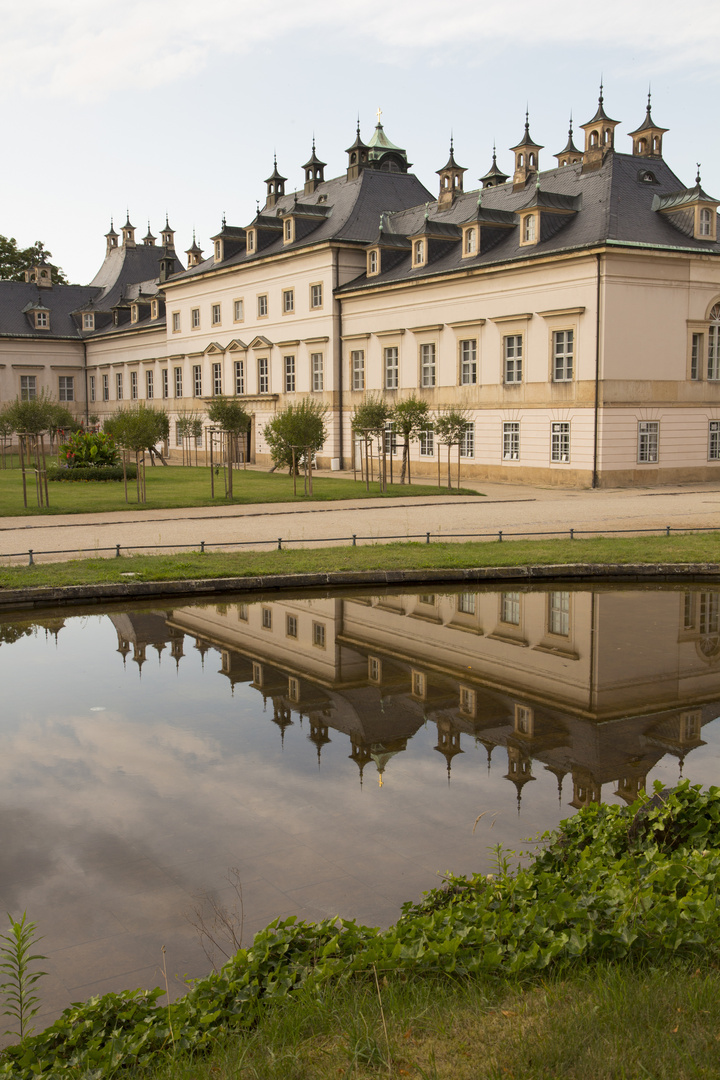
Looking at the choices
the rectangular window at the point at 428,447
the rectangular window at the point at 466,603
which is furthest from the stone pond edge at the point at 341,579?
the rectangular window at the point at 428,447

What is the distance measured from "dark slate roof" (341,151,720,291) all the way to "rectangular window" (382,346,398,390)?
369 cm

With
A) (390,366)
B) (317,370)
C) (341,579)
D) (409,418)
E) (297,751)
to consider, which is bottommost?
(297,751)

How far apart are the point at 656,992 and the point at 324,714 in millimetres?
5393

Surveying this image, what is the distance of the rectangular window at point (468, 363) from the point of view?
39191mm

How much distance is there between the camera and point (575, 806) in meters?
6.91

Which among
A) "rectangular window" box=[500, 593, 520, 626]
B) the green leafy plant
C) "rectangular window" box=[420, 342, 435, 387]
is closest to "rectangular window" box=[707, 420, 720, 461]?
"rectangular window" box=[420, 342, 435, 387]

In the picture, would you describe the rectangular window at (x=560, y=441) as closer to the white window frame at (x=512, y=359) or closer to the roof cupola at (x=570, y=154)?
the white window frame at (x=512, y=359)

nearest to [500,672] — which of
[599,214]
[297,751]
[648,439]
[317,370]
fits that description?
[297,751]

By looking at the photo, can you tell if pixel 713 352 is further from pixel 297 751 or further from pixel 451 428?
pixel 297 751

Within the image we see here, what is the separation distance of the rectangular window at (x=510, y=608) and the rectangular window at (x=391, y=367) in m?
29.9

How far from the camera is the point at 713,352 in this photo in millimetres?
35125

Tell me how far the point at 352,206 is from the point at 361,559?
3606cm

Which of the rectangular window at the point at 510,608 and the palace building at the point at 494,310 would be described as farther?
the palace building at the point at 494,310

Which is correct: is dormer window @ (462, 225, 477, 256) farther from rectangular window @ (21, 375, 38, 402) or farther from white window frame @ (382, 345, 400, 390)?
rectangular window @ (21, 375, 38, 402)
